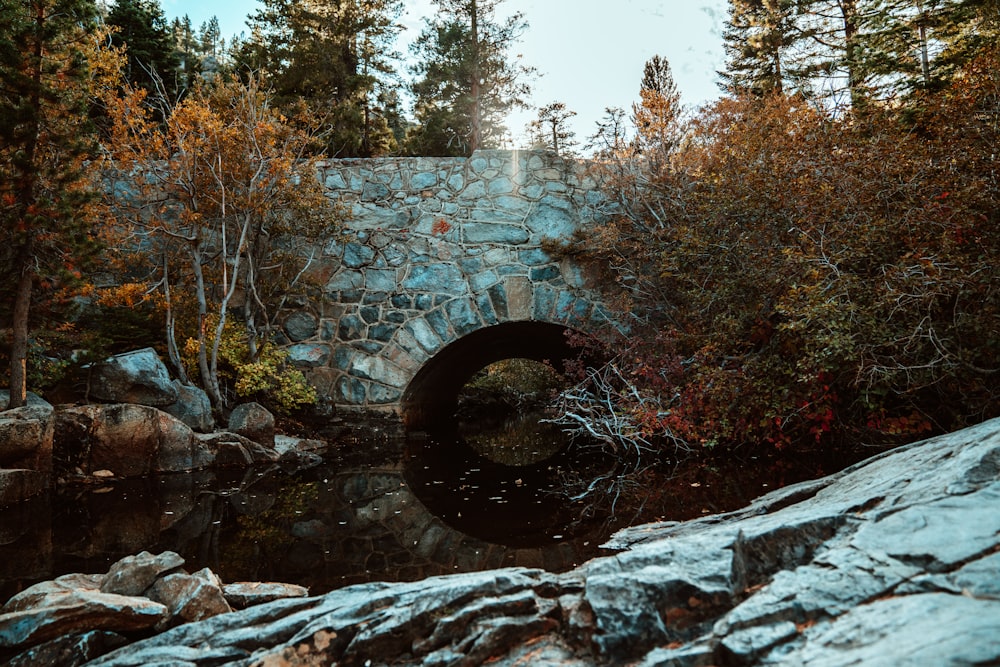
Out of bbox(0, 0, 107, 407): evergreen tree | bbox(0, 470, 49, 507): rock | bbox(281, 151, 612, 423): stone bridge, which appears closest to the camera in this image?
bbox(0, 470, 49, 507): rock

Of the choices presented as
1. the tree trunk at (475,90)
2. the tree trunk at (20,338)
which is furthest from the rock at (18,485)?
the tree trunk at (475,90)

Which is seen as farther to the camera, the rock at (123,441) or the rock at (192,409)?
the rock at (192,409)

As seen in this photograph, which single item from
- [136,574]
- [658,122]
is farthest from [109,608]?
[658,122]

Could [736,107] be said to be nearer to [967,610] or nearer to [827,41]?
[827,41]

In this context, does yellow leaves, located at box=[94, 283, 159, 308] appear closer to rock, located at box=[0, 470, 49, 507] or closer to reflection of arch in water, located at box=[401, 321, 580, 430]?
rock, located at box=[0, 470, 49, 507]

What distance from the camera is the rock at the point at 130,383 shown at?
649 cm

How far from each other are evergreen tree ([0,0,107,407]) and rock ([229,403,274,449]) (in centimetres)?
211

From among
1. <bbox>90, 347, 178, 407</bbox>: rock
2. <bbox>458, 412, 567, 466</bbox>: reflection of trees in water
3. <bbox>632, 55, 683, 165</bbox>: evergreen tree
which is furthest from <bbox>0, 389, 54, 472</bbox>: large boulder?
<bbox>632, 55, 683, 165</bbox>: evergreen tree

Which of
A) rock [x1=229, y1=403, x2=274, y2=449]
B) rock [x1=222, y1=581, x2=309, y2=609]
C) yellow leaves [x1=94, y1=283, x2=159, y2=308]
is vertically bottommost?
rock [x1=222, y1=581, x2=309, y2=609]

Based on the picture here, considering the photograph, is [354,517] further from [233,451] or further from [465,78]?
[465,78]

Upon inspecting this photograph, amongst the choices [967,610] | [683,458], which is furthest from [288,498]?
[967,610]

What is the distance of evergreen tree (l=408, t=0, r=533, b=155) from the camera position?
15070 mm

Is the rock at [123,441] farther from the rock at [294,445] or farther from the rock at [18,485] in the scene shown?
the rock at [294,445]

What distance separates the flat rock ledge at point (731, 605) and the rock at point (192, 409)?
5.02 m
